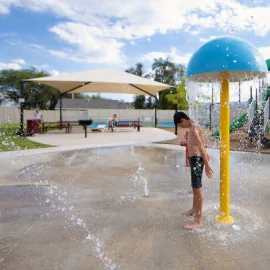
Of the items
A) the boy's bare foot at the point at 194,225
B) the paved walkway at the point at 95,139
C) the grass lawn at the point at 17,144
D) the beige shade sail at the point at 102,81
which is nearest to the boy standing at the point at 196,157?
the boy's bare foot at the point at 194,225

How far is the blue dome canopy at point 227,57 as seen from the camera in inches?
125

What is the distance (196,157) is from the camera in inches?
136

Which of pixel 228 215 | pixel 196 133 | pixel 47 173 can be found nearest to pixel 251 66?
pixel 196 133

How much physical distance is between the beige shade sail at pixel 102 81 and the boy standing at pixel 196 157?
45.8ft

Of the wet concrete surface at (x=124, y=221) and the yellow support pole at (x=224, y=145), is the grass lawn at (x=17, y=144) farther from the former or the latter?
the yellow support pole at (x=224, y=145)

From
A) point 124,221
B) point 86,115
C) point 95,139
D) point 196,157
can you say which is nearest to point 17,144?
point 95,139

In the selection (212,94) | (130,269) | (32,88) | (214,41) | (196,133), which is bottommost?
(130,269)

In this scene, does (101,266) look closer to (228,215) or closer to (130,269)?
(130,269)

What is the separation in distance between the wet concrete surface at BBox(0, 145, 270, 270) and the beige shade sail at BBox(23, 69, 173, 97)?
11060mm

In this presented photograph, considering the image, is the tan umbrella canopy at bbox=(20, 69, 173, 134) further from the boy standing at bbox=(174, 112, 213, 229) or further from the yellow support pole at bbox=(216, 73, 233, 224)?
the boy standing at bbox=(174, 112, 213, 229)

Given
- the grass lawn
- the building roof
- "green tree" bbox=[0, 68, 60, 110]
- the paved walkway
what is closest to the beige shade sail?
the paved walkway

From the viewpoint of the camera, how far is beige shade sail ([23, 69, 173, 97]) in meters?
17.0

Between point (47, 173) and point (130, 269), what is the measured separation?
4.39m

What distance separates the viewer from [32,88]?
6356 cm
